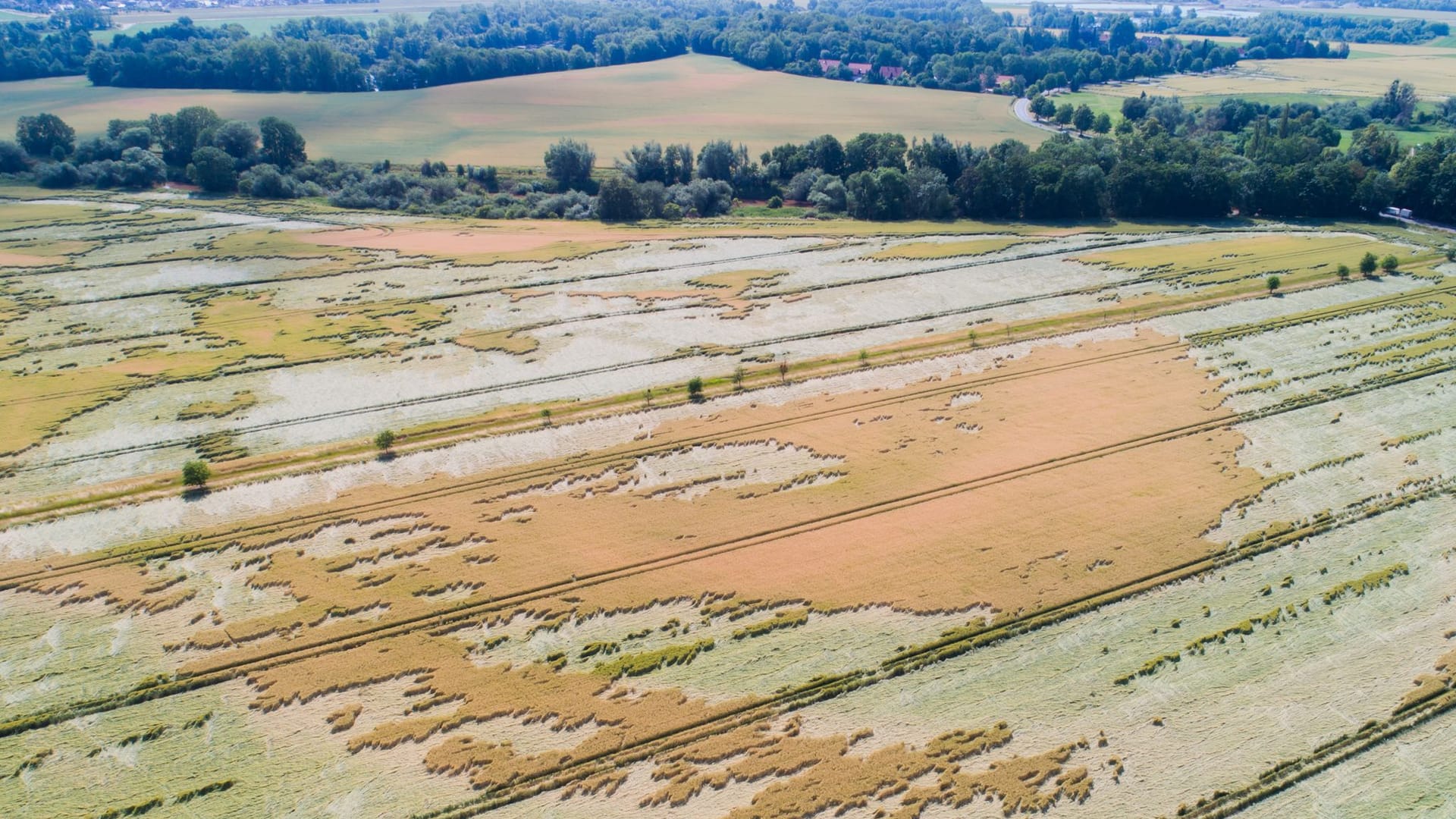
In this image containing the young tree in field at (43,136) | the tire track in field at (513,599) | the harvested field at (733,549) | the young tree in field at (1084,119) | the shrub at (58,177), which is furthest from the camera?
the young tree in field at (1084,119)

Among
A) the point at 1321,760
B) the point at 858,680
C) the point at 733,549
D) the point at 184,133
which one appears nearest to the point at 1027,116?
the point at 184,133

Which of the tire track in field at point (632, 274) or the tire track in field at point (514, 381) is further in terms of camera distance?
the tire track in field at point (632, 274)

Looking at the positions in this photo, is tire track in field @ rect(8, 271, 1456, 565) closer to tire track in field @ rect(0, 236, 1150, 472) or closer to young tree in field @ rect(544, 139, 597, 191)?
tire track in field @ rect(0, 236, 1150, 472)

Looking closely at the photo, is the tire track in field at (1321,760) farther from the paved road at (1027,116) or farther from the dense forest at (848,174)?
the paved road at (1027,116)

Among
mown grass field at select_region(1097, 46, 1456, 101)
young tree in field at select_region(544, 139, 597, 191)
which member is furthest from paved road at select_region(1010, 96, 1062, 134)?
young tree in field at select_region(544, 139, 597, 191)

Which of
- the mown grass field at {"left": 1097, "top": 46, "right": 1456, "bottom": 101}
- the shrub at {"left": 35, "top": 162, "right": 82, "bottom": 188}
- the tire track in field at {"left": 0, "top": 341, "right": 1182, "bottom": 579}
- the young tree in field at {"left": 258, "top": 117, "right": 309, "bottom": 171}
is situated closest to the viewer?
the tire track in field at {"left": 0, "top": 341, "right": 1182, "bottom": 579}

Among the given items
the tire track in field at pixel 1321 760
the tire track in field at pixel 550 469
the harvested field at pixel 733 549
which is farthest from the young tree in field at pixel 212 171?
the tire track in field at pixel 1321 760

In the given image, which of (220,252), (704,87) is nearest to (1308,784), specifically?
(220,252)
